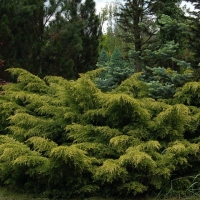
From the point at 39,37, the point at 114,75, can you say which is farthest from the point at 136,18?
the point at 39,37

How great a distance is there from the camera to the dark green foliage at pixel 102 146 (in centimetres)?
406

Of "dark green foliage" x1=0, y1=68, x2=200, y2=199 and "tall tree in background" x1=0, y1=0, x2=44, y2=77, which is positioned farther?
"tall tree in background" x1=0, y1=0, x2=44, y2=77

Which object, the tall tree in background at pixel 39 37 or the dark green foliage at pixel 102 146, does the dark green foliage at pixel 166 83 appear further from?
the tall tree in background at pixel 39 37

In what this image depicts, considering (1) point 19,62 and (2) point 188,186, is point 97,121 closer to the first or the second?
(2) point 188,186

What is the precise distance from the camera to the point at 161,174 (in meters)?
4.03

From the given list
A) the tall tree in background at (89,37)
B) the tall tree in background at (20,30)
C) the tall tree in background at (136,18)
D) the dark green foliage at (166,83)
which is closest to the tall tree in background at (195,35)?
the dark green foliage at (166,83)

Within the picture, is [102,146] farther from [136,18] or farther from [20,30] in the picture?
[20,30]

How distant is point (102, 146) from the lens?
4574 mm

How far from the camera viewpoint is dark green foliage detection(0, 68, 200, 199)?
4.06 m

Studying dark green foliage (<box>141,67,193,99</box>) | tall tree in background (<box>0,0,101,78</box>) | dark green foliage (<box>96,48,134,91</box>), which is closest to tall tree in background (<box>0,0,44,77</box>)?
tall tree in background (<box>0,0,101,78</box>)

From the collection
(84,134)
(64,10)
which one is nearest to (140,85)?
(84,134)

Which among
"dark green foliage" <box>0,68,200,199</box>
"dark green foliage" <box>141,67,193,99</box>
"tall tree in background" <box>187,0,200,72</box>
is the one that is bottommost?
"dark green foliage" <box>0,68,200,199</box>

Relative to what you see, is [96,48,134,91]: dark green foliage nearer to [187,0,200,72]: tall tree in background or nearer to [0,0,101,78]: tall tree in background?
[187,0,200,72]: tall tree in background

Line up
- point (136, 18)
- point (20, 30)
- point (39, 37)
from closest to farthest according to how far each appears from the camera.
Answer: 1. point (136, 18)
2. point (20, 30)
3. point (39, 37)
